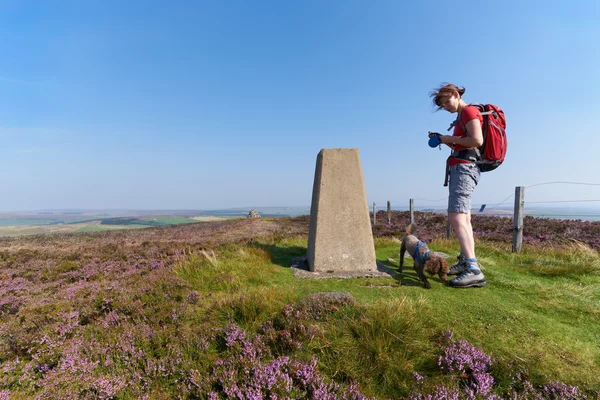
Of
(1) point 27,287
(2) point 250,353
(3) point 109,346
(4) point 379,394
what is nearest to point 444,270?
(4) point 379,394

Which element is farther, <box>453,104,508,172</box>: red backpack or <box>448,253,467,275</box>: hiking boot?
<box>448,253,467,275</box>: hiking boot

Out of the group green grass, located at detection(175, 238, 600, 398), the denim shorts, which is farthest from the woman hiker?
green grass, located at detection(175, 238, 600, 398)

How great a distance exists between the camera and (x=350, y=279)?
5500 millimetres

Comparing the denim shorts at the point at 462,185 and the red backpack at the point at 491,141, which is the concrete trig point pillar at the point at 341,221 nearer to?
the denim shorts at the point at 462,185

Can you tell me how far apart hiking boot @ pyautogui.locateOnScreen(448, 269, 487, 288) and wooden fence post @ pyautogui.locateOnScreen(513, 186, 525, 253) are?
18.2 ft

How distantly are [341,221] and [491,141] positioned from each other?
9.99 ft

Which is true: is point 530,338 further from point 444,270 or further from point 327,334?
point 327,334

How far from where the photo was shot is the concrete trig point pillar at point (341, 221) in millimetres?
5941

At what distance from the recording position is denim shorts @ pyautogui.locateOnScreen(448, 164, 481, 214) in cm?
469

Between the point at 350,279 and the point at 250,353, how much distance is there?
2.86 m

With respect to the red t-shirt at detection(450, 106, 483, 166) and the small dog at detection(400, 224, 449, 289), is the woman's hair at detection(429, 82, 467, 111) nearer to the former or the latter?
the red t-shirt at detection(450, 106, 483, 166)

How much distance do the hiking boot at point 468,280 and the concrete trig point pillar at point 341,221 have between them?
1.62 m

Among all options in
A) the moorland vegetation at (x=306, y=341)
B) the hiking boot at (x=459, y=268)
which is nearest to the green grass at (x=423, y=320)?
the moorland vegetation at (x=306, y=341)

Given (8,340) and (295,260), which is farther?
(295,260)
